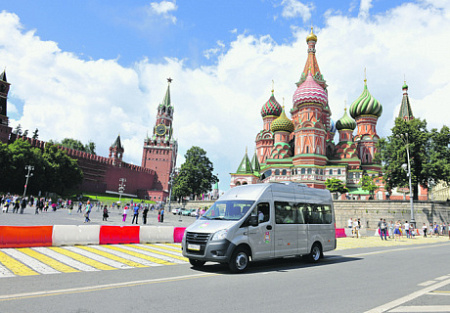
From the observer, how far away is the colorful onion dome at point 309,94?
195 ft

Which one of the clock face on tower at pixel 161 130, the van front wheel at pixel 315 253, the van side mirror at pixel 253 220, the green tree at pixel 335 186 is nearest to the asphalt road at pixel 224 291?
the van side mirror at pixel 253 220

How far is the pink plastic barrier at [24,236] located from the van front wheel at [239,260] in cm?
745

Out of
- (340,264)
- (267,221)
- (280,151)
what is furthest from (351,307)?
(280,151)

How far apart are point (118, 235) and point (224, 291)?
8.42 metres

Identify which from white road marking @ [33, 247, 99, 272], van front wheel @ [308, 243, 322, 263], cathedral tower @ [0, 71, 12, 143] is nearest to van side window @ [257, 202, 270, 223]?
van front wheel @ [308, 243, 322, 263]

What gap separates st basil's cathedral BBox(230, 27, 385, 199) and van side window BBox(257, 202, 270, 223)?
47246 mm

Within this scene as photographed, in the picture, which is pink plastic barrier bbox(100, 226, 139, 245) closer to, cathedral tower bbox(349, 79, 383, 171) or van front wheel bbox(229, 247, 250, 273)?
van front wheel bbox(229, 247, 250, 273)

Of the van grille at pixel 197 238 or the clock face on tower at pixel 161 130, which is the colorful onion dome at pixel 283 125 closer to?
the van grille at pixel 197 238

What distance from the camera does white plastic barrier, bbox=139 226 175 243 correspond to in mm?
14051

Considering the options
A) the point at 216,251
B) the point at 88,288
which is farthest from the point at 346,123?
the point at 88,288

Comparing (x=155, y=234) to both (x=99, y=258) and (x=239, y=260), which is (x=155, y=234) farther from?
(x=239, y=260)

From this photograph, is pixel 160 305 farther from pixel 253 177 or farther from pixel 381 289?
pixel 253 177

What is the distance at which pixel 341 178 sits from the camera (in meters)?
55.2

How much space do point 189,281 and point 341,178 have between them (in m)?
52.6
